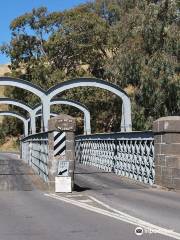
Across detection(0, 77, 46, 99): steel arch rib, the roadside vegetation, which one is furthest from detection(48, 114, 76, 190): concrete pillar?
the roadside vegetation

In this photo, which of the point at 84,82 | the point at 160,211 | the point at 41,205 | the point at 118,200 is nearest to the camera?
the point at 160,211

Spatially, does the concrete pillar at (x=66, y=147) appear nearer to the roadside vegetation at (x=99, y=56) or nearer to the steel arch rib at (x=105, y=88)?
the steel arch rib at (x=105, y=88)

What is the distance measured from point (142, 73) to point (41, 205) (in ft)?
73.4

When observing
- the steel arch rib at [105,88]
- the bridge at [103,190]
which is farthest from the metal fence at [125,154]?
the steel arch rib at [105,88]

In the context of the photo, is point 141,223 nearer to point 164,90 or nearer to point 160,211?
point 160,211

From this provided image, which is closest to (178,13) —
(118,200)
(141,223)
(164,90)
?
(164,90)

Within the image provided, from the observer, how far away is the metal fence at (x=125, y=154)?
2033 cm

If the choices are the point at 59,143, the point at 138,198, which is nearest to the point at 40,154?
the point at 59,143

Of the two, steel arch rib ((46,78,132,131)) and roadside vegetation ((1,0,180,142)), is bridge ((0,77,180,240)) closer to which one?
steel arch rib ((46,78,132,131))

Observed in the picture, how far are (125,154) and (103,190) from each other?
633 cm

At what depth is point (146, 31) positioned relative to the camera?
1339 inches

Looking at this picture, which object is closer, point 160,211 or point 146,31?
point 160,211

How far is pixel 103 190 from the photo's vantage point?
17.5 meters

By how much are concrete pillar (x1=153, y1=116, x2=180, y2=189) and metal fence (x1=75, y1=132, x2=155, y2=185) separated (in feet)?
3.66
